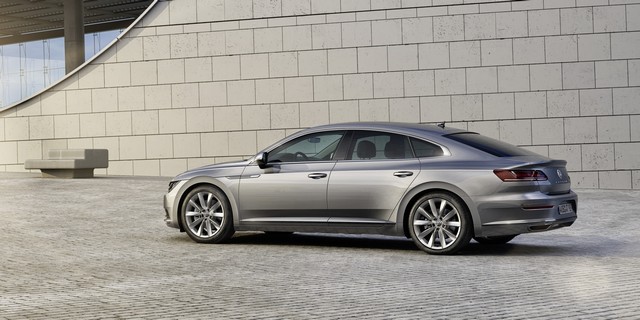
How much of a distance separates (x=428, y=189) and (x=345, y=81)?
1320cm

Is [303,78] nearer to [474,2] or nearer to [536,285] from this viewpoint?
[474,2]

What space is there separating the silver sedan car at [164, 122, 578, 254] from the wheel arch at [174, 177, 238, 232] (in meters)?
0.01

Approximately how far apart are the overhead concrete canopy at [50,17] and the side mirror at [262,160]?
14.9m

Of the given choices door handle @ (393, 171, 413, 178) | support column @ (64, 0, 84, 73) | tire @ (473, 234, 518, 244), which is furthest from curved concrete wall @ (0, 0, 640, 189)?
door handle @ (393, 171, 413, 178)

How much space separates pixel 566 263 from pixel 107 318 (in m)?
4.81

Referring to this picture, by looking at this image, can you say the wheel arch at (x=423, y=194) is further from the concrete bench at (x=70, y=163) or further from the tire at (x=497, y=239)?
the concrete bench at (x=70, y=163)

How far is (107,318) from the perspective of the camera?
261 inches

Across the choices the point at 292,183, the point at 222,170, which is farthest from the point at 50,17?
the point at 292,183

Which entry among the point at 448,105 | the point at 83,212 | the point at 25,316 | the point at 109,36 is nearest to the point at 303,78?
the point at 448,105

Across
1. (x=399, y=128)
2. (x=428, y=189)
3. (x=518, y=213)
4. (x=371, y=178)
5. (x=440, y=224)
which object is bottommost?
(x=440, y=224)

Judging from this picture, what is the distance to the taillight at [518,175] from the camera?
9.98 metres

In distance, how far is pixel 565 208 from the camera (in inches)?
405

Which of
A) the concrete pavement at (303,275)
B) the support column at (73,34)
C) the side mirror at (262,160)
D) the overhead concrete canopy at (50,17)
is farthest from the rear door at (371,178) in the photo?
the support column at (73,34)

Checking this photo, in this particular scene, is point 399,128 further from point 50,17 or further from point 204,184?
point 50,17
